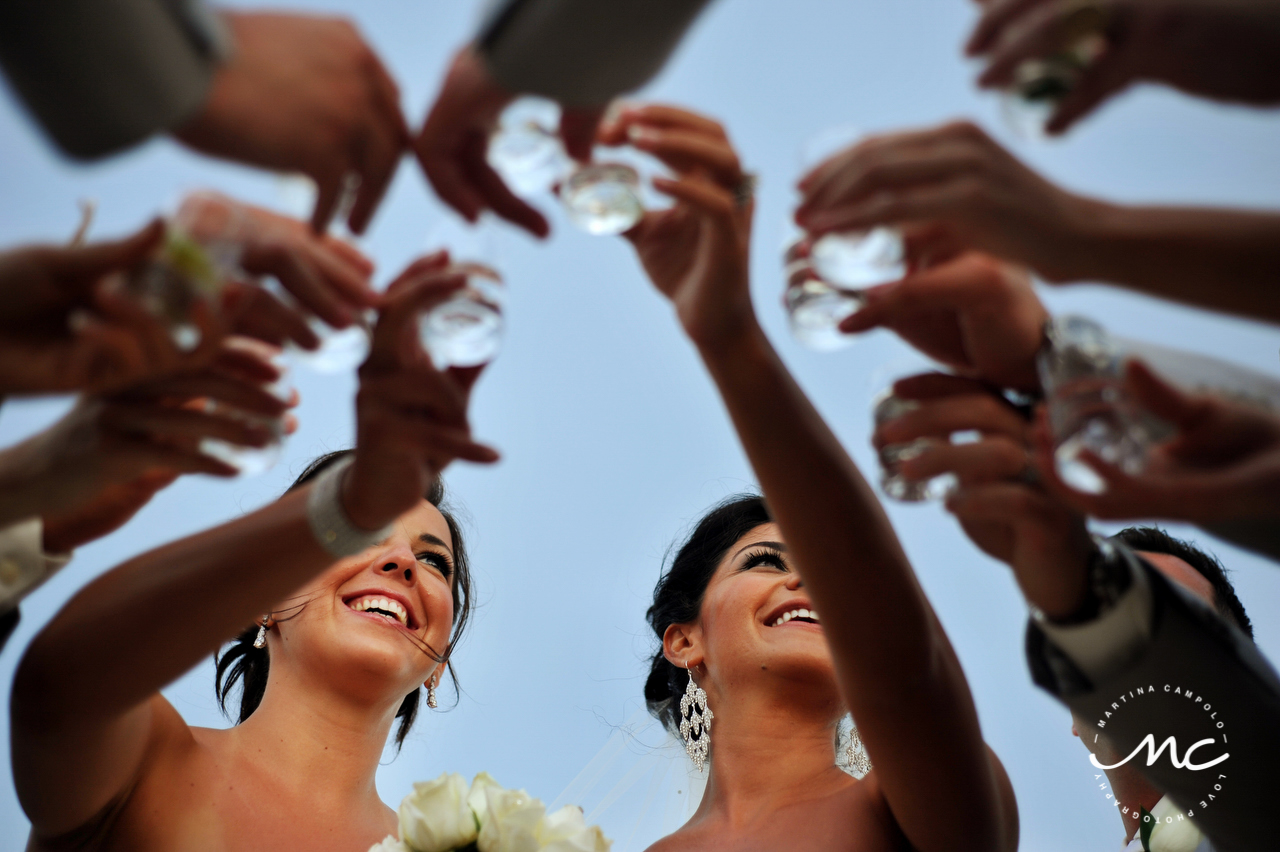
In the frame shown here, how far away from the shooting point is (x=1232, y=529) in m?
1.46

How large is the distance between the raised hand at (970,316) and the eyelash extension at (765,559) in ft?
4.11

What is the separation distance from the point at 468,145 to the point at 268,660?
1995 millimetres

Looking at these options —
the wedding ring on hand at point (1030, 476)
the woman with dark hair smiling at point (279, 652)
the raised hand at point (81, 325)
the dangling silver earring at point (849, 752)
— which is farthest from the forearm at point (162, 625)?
the dangling silver earring at point (849, 752)

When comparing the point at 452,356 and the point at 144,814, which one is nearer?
the point at 452,356

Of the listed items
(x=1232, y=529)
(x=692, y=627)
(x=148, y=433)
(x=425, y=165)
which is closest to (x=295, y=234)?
(x=425, y=165)

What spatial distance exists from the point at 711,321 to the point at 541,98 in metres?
0.51

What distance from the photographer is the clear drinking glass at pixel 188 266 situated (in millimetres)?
1332

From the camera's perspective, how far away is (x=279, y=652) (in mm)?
2691

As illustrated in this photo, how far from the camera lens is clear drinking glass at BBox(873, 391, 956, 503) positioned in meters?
1.56

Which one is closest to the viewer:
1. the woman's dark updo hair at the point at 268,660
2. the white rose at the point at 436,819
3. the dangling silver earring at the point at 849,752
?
the white rose at the point at 436,819

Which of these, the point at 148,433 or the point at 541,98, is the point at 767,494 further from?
the point at 148,433

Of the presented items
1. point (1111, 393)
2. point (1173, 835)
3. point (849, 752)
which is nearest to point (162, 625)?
point (1111, 393)

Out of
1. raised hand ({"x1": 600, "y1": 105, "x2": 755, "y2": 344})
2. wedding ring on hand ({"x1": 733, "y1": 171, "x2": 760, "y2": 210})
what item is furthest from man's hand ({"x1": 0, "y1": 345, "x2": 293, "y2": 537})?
wedding ring on hand ({"x1": 733, "y1": 171, "x2": 760, "y2": 210})

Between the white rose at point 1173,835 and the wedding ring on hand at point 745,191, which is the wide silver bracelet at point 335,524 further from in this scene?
the white rose at point 1173,835
